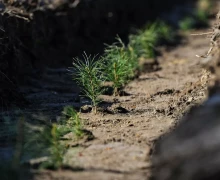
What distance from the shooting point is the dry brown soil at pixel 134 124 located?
4.63m

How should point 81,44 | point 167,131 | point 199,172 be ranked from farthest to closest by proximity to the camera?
point 81,44 → point 167,131 → point 199,172

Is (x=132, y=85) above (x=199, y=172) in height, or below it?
above

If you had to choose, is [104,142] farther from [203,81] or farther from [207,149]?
[203,81]

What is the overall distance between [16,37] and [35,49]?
1066mm

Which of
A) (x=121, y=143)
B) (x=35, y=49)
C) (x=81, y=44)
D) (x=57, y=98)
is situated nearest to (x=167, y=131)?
(x=121, y=143)

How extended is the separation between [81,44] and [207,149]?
7.32 metres

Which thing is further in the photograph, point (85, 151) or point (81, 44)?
point (81, 44)

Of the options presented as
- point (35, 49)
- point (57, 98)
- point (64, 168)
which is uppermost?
point (35, 49)

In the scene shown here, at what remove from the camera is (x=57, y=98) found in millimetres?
7188

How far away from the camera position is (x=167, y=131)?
5.50 metres

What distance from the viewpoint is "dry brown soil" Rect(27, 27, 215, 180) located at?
15.2 feet

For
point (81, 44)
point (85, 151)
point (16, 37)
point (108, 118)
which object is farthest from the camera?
point (81, 44)

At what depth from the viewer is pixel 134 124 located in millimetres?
5949

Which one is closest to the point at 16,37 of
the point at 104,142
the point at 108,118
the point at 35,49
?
the point at 35,49
